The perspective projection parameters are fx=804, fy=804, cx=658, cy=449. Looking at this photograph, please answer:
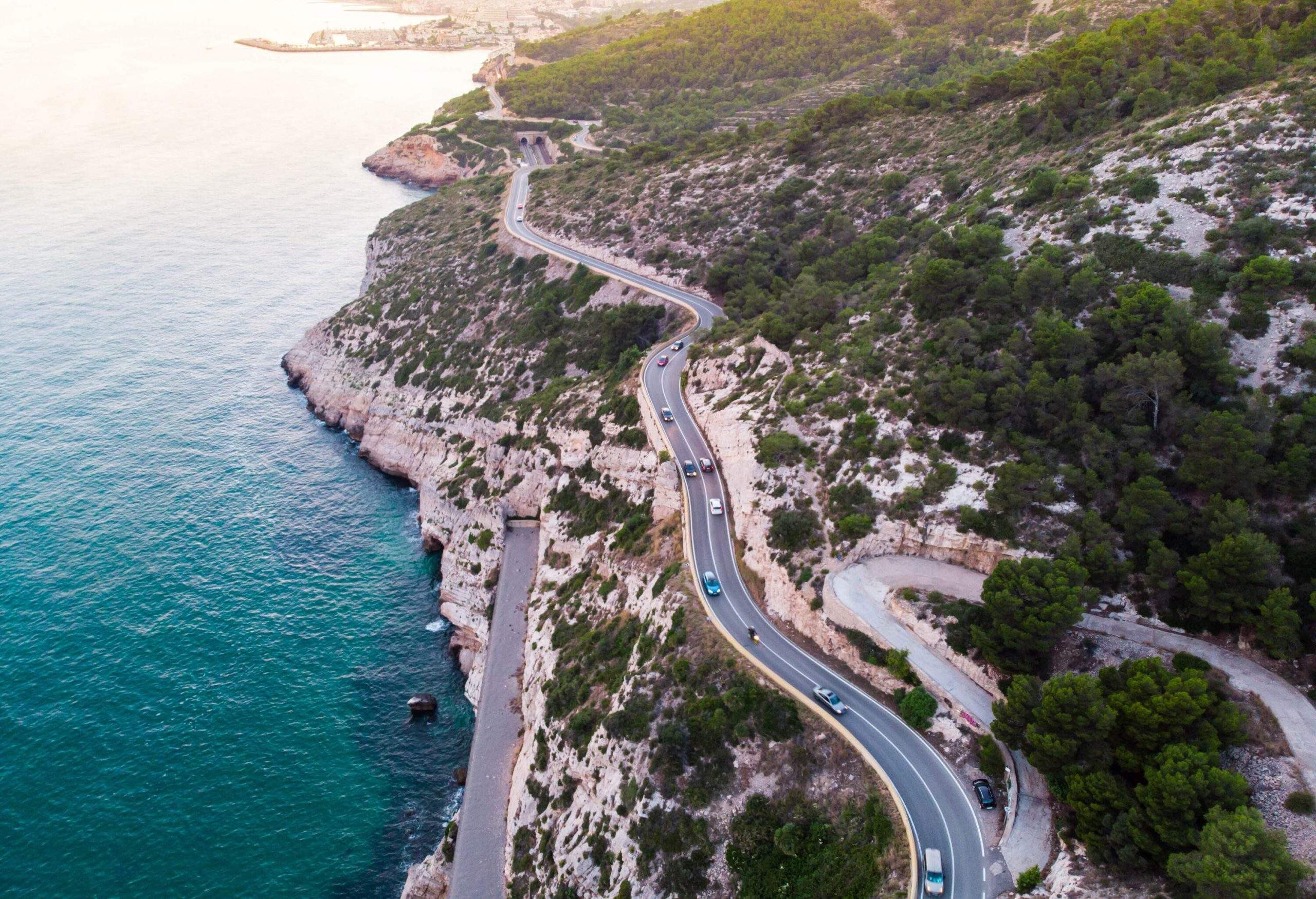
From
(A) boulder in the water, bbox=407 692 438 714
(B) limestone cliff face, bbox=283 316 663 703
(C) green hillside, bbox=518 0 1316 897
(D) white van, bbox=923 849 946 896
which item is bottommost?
(A) boulder in the water, bbox=407 692 438 714

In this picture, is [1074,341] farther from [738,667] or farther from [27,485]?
[27,485]

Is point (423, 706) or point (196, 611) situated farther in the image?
point (196, 611)

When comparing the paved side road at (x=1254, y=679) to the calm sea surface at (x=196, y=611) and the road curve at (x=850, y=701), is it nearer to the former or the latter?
the road curve at (x=850, y=701)

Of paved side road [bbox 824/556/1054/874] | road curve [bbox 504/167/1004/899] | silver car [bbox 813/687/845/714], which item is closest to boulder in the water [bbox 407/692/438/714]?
road curve [bbox 504/167/1004/899]

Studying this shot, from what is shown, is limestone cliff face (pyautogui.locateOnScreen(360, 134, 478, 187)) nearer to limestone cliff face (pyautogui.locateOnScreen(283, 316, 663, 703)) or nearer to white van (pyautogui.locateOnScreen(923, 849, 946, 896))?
limestone cliff face (pyautogui.locateOnScreen(283, 316, 663, 703))

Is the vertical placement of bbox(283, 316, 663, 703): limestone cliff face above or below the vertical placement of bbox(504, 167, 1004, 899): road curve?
below

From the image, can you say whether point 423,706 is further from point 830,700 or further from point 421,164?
point 421,164

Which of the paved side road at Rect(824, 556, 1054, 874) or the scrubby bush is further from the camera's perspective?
the scrubby bush

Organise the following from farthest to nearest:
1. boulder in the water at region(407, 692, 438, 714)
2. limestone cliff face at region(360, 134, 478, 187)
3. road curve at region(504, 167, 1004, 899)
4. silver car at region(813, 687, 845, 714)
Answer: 1. limestone cliff face at region(360, 134, 478, 187)
2. boulder in the water at region(407, 692, 438, 714)
3. silver car at region(813, 687, 845, 714)
4. road curve at region(504, 167, 1004, 899)

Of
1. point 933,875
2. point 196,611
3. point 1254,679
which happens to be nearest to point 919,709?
point 933,875
